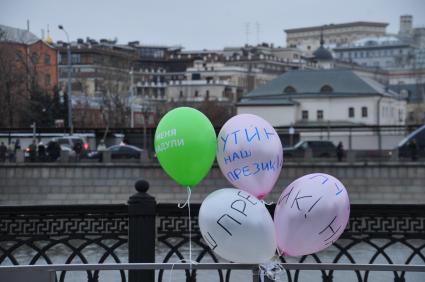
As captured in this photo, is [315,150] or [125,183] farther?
[315,150]

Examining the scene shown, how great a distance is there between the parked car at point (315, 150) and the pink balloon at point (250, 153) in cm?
3550

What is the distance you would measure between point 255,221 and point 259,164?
63 centimetres

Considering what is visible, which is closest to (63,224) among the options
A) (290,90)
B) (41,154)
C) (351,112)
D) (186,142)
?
(186,142)

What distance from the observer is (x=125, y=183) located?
122 ft

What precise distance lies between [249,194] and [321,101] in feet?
239

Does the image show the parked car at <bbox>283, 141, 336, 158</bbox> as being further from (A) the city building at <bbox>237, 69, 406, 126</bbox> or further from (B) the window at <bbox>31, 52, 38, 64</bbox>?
(A) the city building at <bbox>237, 69, 406, 126</bbox>

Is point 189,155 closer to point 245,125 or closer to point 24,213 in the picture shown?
point 245,125

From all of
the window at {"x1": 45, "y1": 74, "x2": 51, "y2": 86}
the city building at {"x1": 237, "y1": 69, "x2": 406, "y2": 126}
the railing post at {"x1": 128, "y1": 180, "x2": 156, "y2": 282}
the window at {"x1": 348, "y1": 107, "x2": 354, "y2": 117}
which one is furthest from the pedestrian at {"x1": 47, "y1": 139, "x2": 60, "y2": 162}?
the window at {"x1": 348, "y1": 107, "x2": 354, "y2": 117}

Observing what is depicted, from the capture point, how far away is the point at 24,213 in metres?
7.55

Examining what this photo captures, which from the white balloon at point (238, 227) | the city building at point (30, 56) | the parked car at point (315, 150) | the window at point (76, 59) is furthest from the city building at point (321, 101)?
the white balloon at point (238, 227)

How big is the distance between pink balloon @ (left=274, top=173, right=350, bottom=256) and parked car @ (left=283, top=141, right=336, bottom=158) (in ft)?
117

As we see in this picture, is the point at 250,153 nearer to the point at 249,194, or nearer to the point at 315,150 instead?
the point at 249,194

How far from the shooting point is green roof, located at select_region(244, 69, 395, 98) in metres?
78.2

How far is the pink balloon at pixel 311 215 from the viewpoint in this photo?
6348 mm
